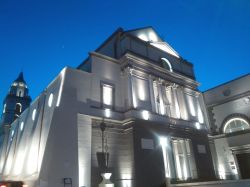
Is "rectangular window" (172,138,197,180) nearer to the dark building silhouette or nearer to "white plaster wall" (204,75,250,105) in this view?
"white plaster wall" (204,75,250,105)

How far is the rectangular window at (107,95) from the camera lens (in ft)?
65.2

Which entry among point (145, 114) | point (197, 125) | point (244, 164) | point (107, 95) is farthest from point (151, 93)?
point (244, 164)

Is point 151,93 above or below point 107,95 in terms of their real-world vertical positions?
above

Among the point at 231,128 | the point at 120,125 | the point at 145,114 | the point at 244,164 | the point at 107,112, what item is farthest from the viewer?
the point at 231,128

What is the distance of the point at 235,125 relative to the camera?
26625 mm

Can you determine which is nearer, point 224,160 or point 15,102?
point 224,160

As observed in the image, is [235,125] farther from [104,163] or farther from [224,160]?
[104,163]

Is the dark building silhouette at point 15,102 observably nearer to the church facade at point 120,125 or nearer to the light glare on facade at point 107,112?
the church facade at point 120,125

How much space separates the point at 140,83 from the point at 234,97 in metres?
12.9

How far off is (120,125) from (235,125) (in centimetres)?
1520

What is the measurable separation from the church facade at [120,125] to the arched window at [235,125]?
258 centimetres

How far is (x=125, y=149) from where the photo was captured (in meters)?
18.9

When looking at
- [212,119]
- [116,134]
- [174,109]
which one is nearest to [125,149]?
[116,134]

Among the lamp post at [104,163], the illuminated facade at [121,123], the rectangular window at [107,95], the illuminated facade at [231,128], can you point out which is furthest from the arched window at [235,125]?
the lamp post at [104,163]
